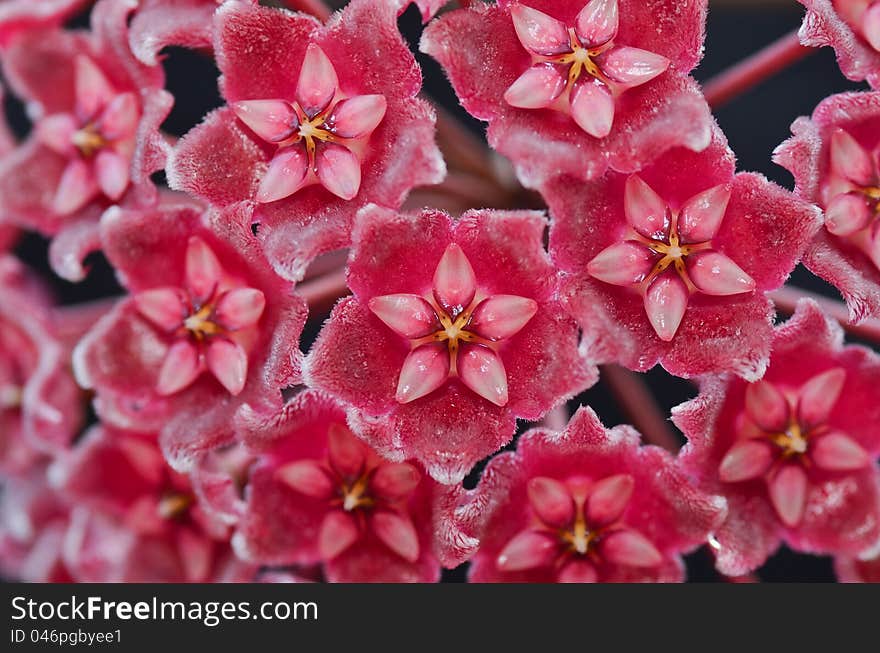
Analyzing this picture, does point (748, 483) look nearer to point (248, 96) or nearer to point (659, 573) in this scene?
point (659, 573)

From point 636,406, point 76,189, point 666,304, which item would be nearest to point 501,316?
point 666,304

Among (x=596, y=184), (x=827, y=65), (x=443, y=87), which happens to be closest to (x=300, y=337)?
(x=596, y=184)

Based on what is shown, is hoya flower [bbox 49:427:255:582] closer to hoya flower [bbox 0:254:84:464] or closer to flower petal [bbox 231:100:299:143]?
hoya flower [bbox 0:254:84:464]

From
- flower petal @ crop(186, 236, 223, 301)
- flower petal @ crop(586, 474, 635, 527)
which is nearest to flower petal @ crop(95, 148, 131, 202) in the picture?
flower petal @ crop(186, 236, 223, 301)

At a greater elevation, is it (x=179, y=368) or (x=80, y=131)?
(x=80, y=131)

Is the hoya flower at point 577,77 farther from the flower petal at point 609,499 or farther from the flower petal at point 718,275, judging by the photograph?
the flower petal at point 609,499

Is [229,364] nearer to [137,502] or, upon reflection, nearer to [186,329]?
[186,329]
